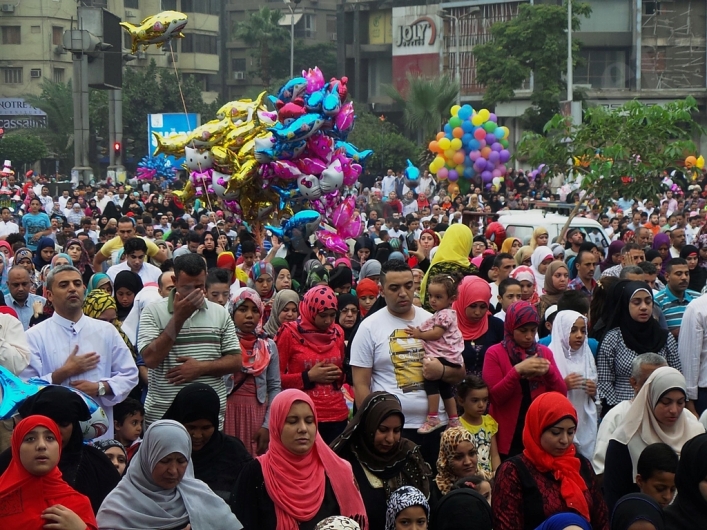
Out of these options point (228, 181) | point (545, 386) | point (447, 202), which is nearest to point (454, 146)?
point (447, 202)

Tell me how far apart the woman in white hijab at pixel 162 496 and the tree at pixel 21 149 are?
49623mm

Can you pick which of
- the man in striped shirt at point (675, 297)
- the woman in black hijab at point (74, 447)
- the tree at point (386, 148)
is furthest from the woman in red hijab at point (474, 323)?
the tree at point (386, 148)

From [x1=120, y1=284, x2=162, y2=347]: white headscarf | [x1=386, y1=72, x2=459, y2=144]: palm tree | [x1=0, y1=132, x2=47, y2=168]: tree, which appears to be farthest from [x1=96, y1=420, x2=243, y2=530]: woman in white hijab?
[x1=0, y1=132, x2=47, y2=168]: tree

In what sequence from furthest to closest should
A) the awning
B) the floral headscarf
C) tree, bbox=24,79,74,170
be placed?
1. the awning
2. tree, bbox=24,79,74,170
3. the floral headscarf

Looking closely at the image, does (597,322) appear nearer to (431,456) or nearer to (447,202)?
(431,456)

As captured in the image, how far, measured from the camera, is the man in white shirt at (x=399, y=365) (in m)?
6.83

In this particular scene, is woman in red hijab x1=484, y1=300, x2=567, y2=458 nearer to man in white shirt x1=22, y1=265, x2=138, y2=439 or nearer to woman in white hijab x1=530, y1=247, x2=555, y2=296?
man in white shirt x1=22, y1=265, x2=138, y2=439

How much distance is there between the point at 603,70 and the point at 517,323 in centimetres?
4971

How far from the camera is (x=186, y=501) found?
4.96m

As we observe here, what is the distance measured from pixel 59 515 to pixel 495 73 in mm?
43763

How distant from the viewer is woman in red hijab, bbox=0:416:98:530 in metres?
4.81

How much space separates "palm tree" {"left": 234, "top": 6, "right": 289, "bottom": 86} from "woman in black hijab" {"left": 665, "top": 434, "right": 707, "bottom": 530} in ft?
210

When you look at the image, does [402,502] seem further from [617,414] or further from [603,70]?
[603,70]

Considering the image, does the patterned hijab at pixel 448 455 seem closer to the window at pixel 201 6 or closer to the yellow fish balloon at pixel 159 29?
the yellow fish balloon at pixel 159 29
